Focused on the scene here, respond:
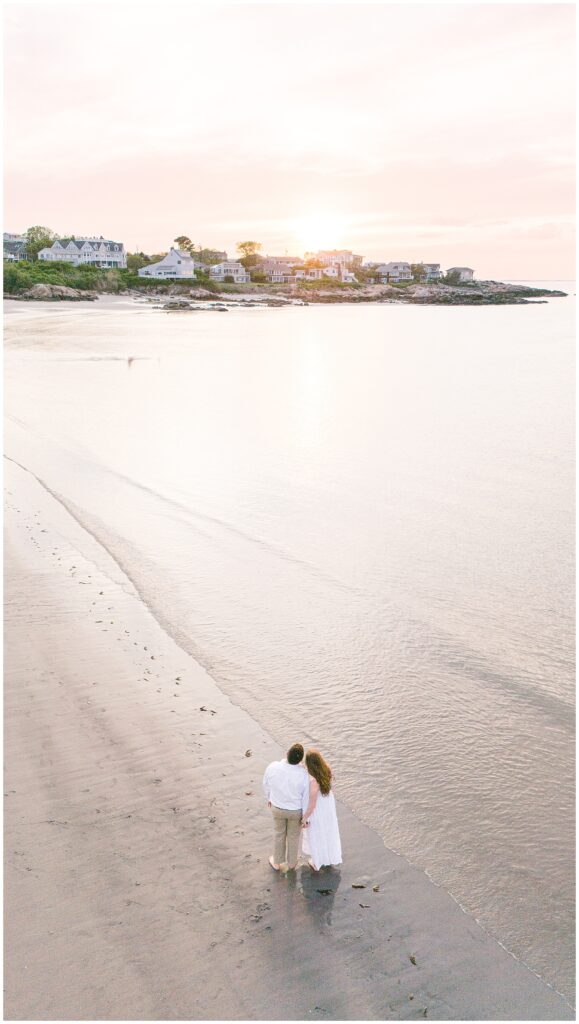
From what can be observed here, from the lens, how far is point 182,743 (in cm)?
966

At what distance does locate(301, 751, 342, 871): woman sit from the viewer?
24.0 feet

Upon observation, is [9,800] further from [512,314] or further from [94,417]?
[512,314]

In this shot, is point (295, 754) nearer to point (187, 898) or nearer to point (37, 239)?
point (187, 898)

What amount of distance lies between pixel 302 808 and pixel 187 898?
1.37m

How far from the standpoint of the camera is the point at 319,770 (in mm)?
7293

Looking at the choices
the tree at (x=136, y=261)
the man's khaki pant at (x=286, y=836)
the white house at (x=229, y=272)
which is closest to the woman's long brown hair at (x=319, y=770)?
the man's khaki pant at (x=286, y=836)

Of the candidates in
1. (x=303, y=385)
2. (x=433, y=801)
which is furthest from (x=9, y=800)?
(x=303, y=385)

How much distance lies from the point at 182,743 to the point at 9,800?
7.27ft

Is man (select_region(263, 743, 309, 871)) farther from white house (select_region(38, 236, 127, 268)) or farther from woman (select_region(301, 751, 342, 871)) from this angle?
white house (select_region(38, 236, 127, 268))

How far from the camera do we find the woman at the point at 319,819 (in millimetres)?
7309

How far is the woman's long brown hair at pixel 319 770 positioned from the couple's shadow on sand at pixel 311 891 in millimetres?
1019

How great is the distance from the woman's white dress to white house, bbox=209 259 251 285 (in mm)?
192010

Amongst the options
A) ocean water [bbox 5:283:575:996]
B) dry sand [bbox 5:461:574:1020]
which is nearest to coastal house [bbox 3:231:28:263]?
ocean water [bbox 5:283:575:996]

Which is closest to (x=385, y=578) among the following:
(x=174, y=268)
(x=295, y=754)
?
(x=295, y=754)
